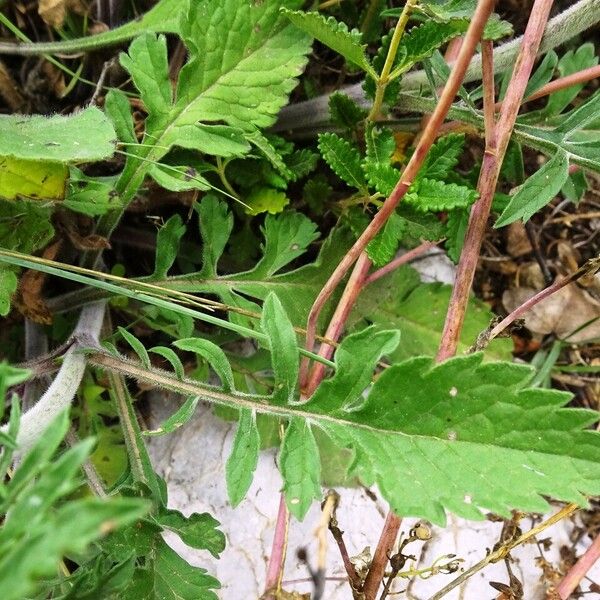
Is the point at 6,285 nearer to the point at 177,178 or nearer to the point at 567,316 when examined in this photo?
the point at 177,178

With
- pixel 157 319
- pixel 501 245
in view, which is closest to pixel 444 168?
pixel 501 245

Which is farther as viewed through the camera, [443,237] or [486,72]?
[443,237]

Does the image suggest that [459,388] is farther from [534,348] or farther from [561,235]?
[561,235]

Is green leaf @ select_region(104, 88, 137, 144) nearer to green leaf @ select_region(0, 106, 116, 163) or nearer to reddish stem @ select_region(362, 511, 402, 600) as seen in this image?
green leaf @ select_region(0, 106, 116, 163)

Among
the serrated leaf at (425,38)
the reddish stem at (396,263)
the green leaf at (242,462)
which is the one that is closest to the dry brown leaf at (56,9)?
the serrated leaf at (425,38)

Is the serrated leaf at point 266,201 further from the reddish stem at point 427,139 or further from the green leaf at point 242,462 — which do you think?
the green leaf at point 242,462

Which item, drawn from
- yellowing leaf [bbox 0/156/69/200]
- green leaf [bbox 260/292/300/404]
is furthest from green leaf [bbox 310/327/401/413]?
yellowing leaf [bbox 0/156/69/200]
